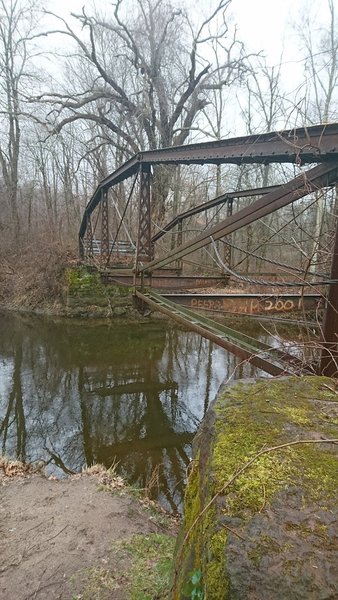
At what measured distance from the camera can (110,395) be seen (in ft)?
28.9

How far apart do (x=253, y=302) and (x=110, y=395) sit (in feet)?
16.8

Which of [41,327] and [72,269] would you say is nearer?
[41,327]

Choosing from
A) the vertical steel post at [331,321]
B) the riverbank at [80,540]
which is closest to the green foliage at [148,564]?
the riverbank at [80,540]

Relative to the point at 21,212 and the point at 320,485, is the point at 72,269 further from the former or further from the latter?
the point at 320,485

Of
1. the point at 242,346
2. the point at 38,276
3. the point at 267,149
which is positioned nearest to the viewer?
the point at 267,149

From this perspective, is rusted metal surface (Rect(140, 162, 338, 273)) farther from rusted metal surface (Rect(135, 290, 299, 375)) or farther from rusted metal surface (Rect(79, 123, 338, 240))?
rusted metal surface (Rect(135, 290, 299, 375))

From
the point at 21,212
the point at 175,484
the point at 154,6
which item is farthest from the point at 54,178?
the point at 175,484

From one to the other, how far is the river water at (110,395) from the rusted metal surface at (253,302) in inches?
70.4

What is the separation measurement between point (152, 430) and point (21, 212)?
73.7ft

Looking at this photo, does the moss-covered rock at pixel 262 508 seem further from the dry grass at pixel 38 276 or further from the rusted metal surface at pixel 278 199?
the dry grass at pixel 38 276

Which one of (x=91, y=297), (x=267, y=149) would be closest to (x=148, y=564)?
(x=267, y=149)

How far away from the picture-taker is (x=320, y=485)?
3.67 ft

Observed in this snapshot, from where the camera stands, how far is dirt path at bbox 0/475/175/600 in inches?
115

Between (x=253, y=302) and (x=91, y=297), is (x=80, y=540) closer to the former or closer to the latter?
(x=253, y=302)
